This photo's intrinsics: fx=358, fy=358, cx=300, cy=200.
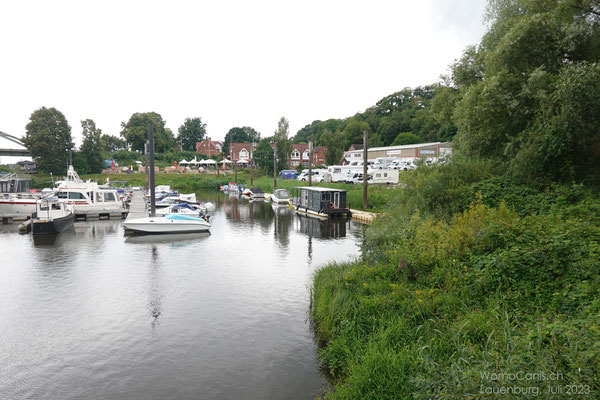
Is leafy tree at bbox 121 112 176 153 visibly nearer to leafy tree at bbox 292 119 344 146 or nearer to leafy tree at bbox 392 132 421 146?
leafy tree at bbox 292 119 344 146

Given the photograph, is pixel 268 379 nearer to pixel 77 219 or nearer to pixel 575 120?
pixel 575 120

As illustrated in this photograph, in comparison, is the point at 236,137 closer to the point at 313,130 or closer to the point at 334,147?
the point at 313,130

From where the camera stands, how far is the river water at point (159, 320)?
772cm

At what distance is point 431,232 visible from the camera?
34.9 feet

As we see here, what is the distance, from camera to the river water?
772 centimetres

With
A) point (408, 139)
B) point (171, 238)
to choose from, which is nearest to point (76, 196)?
point (171, 238)

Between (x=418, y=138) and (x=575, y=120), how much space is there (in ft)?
230

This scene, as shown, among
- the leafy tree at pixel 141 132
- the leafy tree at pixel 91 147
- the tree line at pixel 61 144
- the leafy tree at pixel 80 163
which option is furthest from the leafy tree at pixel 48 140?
the leafy tree at pixel 141 132

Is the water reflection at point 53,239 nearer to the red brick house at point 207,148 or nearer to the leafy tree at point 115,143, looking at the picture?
the red brick house at point 207,148

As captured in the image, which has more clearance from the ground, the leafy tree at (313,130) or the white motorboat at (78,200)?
the leafy tree at (313,130)

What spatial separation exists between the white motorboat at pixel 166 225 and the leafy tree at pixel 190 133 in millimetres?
103501

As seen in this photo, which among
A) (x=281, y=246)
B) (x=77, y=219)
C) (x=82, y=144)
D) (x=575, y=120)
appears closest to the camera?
(x=575, y=120)

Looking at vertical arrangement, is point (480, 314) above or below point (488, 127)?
below

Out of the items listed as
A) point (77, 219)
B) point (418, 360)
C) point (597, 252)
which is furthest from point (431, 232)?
point (77, 219)
